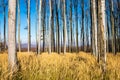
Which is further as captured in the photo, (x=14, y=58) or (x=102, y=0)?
(x=102, y=0)

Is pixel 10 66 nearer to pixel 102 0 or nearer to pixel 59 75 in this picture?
pixel 59 75

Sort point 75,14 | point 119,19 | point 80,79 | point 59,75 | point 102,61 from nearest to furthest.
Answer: point 80,79, point 59,75, point 102,61, point 119,19, point 75,14

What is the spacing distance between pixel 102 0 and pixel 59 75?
2.97 meters

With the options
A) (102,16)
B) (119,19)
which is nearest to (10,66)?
(102,16)

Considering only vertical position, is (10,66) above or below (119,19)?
below

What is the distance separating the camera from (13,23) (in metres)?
5.42

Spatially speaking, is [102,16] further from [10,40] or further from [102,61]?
[10,40]

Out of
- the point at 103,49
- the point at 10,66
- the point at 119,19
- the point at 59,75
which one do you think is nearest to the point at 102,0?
the point at 103,49

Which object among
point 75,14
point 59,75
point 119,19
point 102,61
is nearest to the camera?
point 59,75

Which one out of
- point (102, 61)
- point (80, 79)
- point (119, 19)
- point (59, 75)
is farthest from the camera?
point (119, 19)

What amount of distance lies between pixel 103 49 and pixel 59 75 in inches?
90.7

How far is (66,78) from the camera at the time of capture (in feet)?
16.7

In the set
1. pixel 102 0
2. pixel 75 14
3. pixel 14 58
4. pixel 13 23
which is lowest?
pixel 14 58

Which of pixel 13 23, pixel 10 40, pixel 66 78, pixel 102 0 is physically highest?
pixel 102 0
